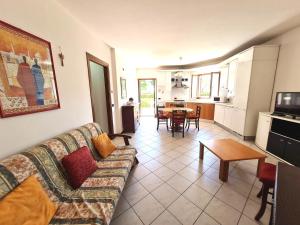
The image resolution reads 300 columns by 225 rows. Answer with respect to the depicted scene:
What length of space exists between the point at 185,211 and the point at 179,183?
48 cm

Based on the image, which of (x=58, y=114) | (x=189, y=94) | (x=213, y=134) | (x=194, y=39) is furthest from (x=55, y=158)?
(x=189, y=94)

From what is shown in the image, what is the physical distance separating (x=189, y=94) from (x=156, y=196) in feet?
19.8

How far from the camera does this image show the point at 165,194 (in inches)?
72.7

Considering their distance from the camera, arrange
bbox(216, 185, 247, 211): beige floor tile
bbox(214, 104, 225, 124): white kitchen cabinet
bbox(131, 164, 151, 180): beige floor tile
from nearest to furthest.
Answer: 1. bbox(216, 185, 247, 211): beige floor tile
2. bbox(131, 164, 151, 180): beige floor tile
3. bbox(214, 104, 225, 124): white kitchen cabinet

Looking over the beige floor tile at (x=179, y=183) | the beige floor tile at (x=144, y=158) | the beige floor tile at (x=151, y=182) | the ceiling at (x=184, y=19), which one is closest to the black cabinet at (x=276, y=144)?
the beige floor tile at (x=179, y=183)

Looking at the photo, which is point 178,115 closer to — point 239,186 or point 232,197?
point 239,186

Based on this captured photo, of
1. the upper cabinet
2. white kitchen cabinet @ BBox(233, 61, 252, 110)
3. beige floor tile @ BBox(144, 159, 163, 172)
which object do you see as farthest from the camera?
white kitchen cabinet @ BBox(233, 61, 252, 110)

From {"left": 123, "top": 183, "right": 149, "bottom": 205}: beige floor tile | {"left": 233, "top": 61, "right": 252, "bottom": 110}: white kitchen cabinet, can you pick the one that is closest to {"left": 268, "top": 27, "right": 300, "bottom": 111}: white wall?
{"left": 233, "top": 61, "right": 252, "bottom": 110}: white kitchen cabinet

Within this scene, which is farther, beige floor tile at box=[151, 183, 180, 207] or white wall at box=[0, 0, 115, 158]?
beige floor tile at box=[151, 183, 180, 207]

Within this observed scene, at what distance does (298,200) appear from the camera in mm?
824

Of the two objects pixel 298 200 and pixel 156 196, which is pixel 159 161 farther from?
pixel 298 200

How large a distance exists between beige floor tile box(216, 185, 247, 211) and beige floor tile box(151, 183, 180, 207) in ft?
1.93

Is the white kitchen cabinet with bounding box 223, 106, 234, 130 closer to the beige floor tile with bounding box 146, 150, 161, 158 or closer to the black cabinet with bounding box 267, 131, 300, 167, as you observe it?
the black cabinet with bounding box 267, 131, 300, 167

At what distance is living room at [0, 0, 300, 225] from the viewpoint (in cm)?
118
